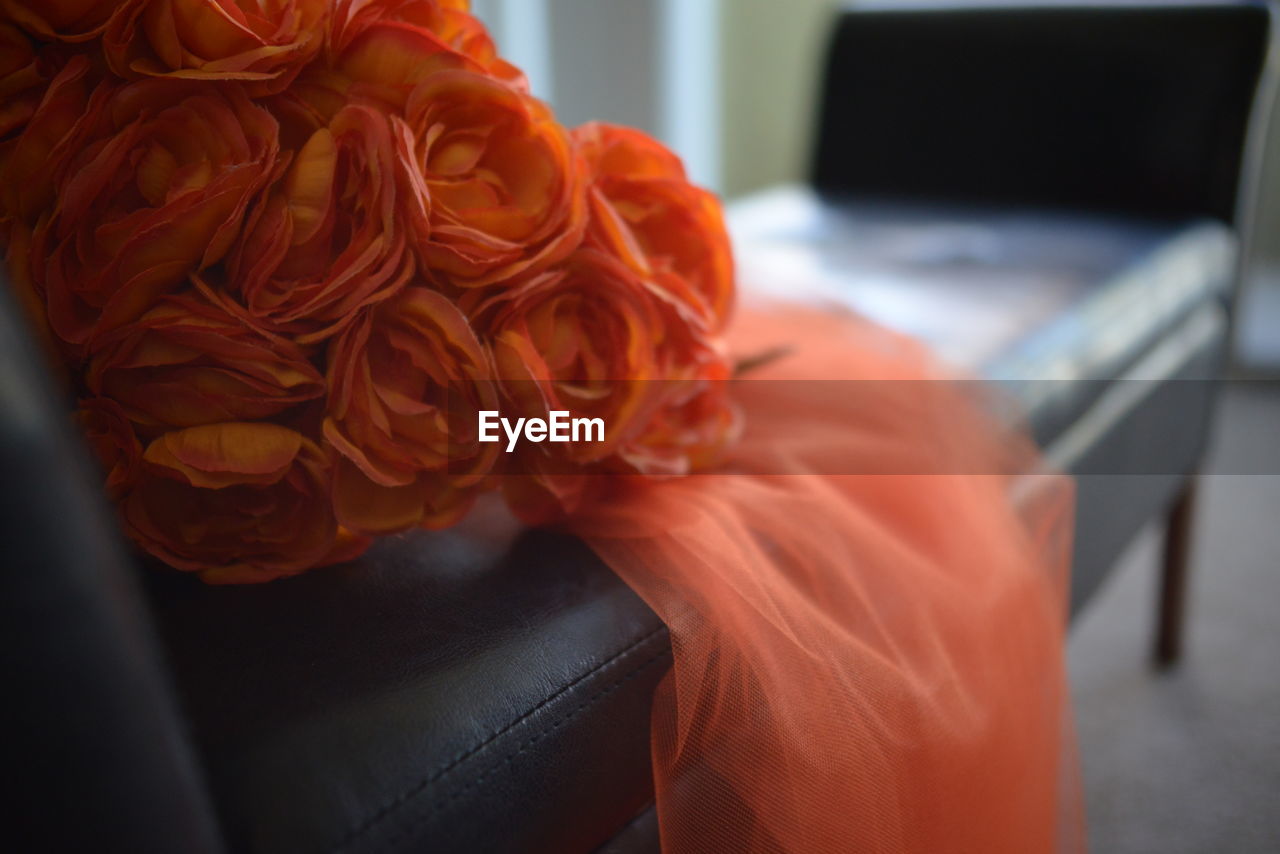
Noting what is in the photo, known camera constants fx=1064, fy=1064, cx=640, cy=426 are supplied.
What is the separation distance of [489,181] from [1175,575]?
1167 millimetres

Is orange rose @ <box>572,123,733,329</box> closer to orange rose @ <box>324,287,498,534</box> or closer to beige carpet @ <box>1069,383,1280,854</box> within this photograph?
orange rose @ <box>324,287,498,534</box>

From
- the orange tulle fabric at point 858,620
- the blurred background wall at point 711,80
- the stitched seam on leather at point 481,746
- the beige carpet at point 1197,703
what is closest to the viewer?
the stitched seam on leather at point 481,746

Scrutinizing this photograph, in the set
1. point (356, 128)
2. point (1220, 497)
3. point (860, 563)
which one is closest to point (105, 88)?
point (356, 128)

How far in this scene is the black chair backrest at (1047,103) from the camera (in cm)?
137

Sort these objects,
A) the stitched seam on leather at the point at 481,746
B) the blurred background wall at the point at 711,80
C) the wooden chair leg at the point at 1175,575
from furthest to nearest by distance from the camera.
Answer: the blurred background wall at the point at 711,80 → the wooden chair leg at the point at 1175,575 → the stitched seam on leather at the point at 481,746

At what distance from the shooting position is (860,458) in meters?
0.67

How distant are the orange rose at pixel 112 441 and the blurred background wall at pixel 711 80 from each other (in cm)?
139

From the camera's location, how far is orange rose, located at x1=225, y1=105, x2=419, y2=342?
0.45 metres

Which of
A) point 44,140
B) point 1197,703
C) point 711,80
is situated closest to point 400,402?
point 44,140

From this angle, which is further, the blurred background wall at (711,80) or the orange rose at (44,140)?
the blurred background wall at (711,80)

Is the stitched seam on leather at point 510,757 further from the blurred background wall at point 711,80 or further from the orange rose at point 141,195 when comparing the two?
the blurred background wall at point 711,80

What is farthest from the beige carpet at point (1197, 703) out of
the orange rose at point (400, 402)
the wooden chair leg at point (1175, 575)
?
the orange rose at point (400, 402)

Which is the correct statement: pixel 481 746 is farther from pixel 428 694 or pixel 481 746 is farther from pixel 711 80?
pixel 711 80

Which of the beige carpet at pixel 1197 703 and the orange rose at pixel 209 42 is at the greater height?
the orange rose at pixel 209 42
